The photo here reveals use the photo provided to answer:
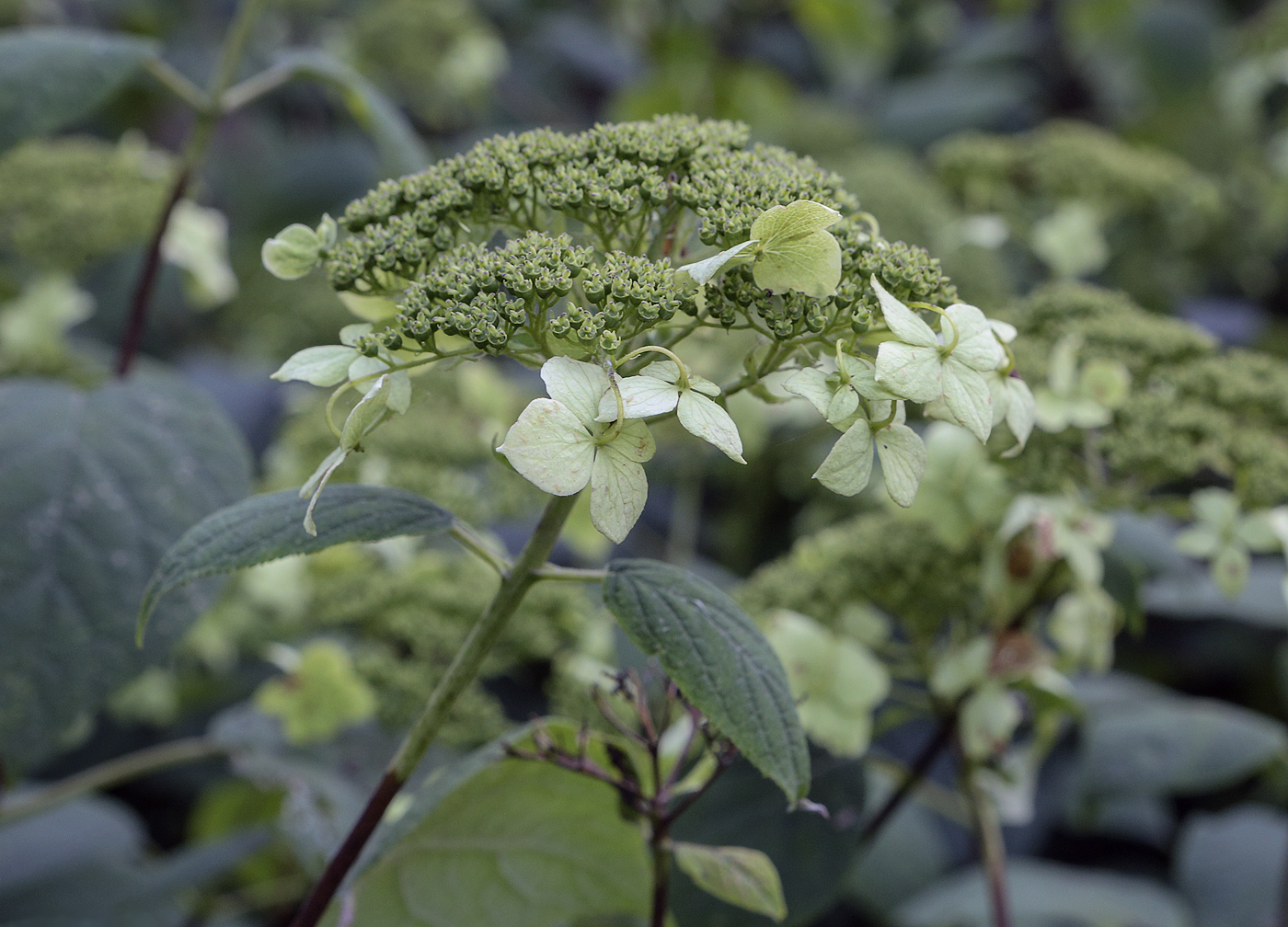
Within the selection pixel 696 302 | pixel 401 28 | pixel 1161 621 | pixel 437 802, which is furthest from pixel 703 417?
pixel 401 28

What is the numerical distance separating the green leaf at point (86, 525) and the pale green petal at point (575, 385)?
0.44 metres

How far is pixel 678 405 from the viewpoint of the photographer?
0.45 meters

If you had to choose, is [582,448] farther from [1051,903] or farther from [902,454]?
[1051,903]

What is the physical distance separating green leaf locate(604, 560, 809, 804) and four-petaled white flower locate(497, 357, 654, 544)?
0.23ft

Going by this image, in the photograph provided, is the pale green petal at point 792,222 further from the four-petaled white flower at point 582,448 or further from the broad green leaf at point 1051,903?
the broad green leaf at point 1051,903

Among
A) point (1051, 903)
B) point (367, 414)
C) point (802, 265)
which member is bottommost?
point (1051, 903)

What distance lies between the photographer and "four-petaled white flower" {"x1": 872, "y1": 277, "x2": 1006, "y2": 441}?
1.53 feet

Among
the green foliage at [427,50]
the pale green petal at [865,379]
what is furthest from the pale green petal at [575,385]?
the green foliage at [427,50]

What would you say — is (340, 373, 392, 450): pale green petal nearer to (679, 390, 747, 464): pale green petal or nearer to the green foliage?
(679, 390, 747, 464): pale green petal

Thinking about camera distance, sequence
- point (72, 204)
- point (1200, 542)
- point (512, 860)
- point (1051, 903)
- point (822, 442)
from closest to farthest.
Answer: point (512, 860), point (1200, 542), point (1051, 903), point (72, 204), point (822, 442)

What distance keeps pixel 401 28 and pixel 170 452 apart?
156 centimetres

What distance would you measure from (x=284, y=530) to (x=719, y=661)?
0.22 meters

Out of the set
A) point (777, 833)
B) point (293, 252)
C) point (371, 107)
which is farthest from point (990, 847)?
point (371, 107)

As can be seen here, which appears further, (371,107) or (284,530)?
(371,107)
